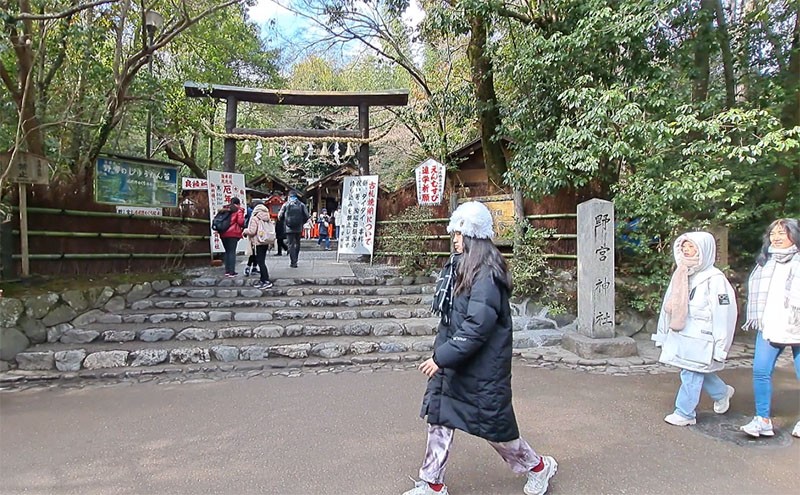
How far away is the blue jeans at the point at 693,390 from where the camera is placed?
152 inches

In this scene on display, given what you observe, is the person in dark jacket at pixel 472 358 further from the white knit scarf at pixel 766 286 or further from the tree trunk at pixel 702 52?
the tree trunk at pixel 702 52

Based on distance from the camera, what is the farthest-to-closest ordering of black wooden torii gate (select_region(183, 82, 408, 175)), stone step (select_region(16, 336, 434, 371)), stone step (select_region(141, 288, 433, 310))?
black wooden torii gate (select_region(183, 82, 408, 175)) < stone step (select_region(141, 288, 433, 310)) < stone step (select_region(16, 336, 434, 371))

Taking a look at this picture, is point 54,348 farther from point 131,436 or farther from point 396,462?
point 396,462

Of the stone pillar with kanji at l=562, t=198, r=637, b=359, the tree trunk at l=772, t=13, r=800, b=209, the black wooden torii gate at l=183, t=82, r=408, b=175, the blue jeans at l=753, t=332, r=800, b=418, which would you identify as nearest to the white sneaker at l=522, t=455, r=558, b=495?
the blue jeans at l=753, t=332, r=800, b=418

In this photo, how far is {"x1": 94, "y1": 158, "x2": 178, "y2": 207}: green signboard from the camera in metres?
8.30

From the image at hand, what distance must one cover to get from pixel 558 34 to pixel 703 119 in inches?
102

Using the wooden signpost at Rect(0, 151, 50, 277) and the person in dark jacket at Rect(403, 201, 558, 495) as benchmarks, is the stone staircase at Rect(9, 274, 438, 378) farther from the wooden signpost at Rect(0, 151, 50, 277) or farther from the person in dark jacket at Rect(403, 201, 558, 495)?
the person in dark jacket at Rect(403, 201, 558, 495)

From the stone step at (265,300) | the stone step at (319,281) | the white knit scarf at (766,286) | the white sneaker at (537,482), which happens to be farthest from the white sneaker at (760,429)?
the stone step at (319,281)

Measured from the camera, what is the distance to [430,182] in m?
10.3

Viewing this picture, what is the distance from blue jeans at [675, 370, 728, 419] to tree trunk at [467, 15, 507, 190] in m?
6.31

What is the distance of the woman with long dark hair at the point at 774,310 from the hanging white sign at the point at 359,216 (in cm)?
859

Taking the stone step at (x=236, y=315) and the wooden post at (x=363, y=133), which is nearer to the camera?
the stone step at (x=236, y=315)

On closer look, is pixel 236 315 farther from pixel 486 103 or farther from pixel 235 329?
pixel 486 103

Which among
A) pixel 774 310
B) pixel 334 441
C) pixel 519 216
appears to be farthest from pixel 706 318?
pixel 519 216
